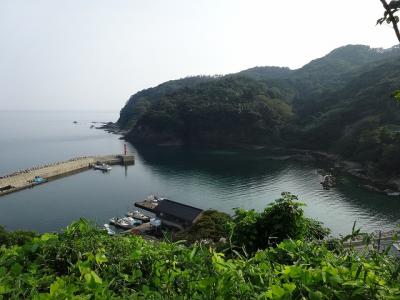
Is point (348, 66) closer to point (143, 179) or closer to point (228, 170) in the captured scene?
point (228, 170)

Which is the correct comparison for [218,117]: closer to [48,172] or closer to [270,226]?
[48,172]

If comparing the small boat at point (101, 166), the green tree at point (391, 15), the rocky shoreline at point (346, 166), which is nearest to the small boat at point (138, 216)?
the small boat at point (101, 166)

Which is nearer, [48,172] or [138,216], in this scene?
[138,216]

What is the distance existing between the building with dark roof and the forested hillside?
32992 millimetres

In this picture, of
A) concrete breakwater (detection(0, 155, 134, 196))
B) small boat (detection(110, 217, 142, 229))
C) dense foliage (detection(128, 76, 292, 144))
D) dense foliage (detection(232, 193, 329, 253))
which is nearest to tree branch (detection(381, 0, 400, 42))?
dense foliage (detection(232, 193, 329, 253))

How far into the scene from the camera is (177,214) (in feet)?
119

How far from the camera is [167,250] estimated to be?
3.14 meters

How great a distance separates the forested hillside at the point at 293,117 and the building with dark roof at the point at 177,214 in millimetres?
32992

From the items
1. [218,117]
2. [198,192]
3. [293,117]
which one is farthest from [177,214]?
[293,117]

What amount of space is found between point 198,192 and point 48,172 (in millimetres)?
27861

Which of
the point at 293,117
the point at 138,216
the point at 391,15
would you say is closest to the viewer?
the point at 391,15

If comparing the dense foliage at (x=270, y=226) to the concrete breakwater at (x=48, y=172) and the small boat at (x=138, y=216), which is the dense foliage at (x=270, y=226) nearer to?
the small boat at (x=138, y=216)

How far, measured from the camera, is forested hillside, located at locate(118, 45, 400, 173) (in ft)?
217

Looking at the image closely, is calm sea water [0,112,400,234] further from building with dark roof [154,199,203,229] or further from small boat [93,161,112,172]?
building with dark roof [154,199,203,229]
